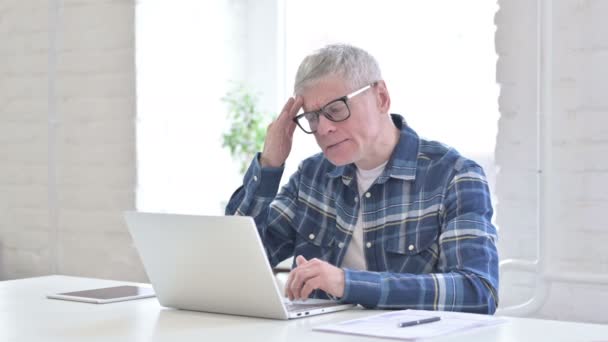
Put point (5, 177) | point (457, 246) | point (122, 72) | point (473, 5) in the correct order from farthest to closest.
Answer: point (5, 177), point (122, 72), point (473, 5), point (457, 246)

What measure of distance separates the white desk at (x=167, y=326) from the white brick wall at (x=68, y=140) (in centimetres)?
137

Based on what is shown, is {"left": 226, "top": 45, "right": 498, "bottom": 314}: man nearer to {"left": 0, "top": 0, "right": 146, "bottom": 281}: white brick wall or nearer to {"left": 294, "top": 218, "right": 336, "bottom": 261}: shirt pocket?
{"left": 294, "top": 218, "right": 336, "bottom": 261}: shirt pocket

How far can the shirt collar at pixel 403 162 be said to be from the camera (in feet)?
7.61

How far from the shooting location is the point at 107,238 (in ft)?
11.5

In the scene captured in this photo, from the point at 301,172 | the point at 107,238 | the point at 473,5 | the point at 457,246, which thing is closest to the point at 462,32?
the point at 473,5

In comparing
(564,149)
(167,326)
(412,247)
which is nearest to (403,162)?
(412,247)

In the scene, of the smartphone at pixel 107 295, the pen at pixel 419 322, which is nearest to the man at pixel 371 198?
the pen at pixel 419 322

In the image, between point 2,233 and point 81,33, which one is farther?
point 2,233

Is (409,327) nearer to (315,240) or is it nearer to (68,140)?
(315,240)

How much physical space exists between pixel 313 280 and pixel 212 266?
8.1 inches

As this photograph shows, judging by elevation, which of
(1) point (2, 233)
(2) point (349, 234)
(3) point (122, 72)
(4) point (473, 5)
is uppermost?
(4) point (473, 5)

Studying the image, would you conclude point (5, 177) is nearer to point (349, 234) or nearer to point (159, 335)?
point (349, 234)

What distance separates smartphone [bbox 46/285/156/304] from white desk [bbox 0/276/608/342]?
32mm

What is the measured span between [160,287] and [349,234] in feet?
1.88
